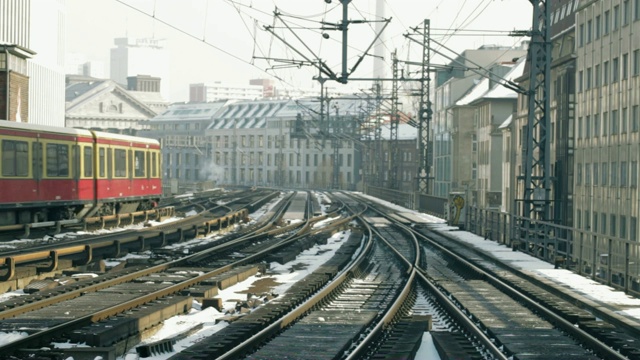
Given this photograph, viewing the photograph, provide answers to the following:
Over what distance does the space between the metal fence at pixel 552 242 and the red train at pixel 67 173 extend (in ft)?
42.8

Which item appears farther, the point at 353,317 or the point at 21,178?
the point at 21,178

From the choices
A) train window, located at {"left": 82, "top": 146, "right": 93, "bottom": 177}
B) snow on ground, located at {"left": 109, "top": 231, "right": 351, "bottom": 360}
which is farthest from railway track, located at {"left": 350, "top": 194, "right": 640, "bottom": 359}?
train window, located at {"left": 82, "top": 146, "right": 93, "bottom": 177}

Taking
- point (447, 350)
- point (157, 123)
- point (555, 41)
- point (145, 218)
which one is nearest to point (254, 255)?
point (447, 350)

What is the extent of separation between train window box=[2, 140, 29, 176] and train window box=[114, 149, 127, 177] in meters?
8.49

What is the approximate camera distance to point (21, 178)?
29516mm

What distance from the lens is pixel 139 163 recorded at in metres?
41.6

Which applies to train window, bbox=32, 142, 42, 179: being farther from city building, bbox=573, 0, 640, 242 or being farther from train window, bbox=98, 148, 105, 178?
city building, bbox=573, 0, 640, 242

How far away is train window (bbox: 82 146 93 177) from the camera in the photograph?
34531mm

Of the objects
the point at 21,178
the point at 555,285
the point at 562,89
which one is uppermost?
the point at 562,89

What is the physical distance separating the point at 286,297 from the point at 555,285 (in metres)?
6.21

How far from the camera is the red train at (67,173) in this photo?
95.2 feet

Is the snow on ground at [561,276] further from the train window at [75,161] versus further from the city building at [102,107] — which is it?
the city building at [102,107]

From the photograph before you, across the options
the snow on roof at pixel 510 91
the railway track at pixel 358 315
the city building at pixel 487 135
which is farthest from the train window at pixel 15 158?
the snow on roof at pixel 510 91

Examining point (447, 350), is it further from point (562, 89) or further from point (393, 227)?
point (562, 89)
